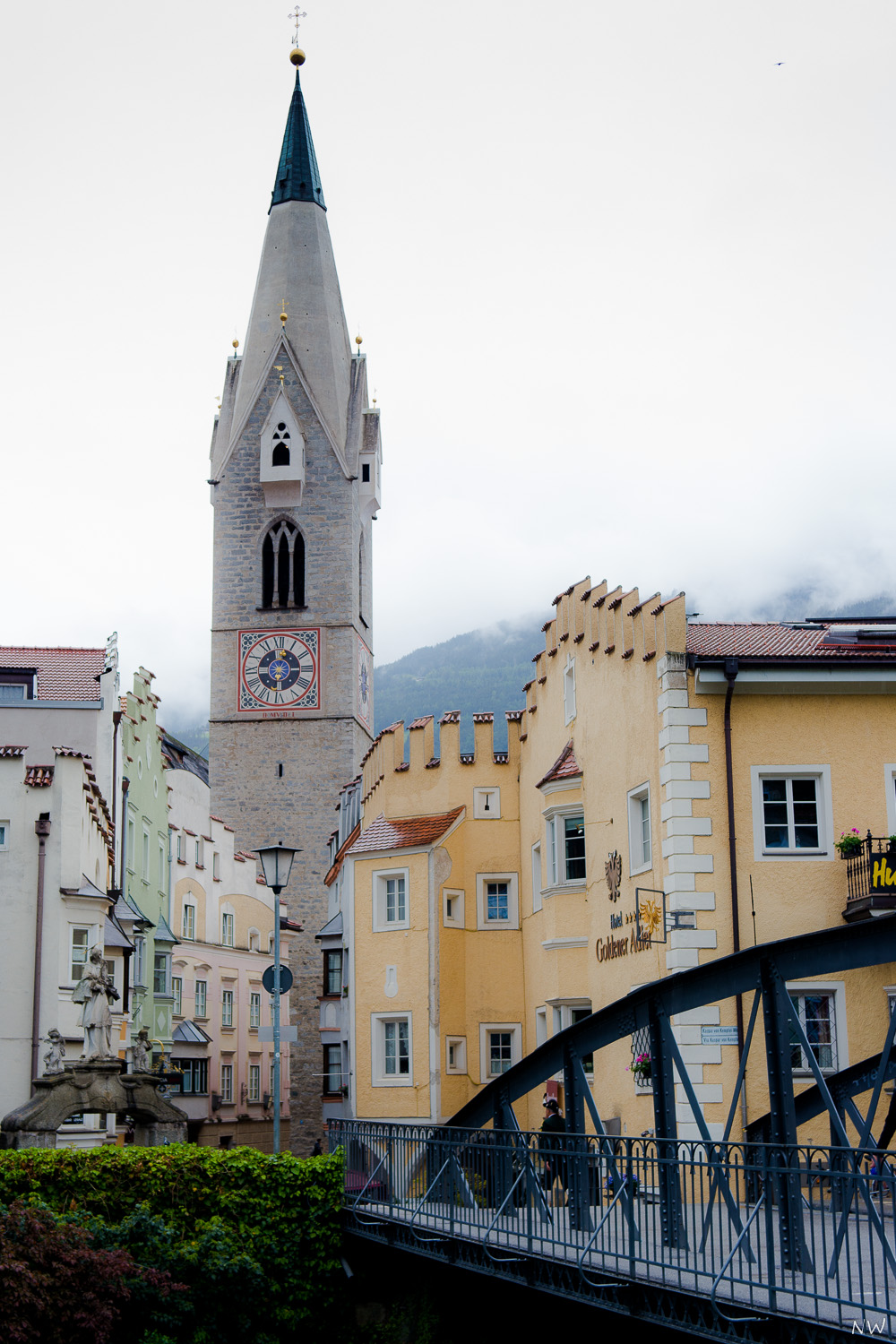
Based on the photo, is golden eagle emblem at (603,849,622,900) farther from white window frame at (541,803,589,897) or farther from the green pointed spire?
the green pointed spire

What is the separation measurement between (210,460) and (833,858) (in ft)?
193

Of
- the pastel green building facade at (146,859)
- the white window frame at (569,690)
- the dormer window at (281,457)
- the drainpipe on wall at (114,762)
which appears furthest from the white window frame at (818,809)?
the dormer window at (281,457)

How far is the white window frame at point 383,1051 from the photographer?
3444 centimetres

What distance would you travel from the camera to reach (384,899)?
3622cm

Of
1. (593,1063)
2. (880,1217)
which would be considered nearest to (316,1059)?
(593,1063)

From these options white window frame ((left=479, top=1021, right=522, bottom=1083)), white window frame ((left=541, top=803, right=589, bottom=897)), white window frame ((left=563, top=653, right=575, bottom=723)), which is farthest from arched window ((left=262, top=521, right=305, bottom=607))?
white window frame ((left=541, top=803, right=589, bottom=897))

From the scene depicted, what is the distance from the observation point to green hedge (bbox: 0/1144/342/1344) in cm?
2303

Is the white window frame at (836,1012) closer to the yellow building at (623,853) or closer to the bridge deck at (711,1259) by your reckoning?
the yellow building at (623,853)

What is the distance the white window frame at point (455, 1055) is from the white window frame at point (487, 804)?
16.1 ft

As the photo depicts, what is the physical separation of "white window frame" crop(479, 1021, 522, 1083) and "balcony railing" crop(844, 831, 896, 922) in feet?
38.6

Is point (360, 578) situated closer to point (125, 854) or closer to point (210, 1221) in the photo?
point (125, 854)

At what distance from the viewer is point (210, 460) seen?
8000 cm

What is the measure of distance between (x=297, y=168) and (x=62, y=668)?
4581cm

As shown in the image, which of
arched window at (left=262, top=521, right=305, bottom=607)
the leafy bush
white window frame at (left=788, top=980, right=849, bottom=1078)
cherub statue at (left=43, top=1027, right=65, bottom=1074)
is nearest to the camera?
the leafy bush
